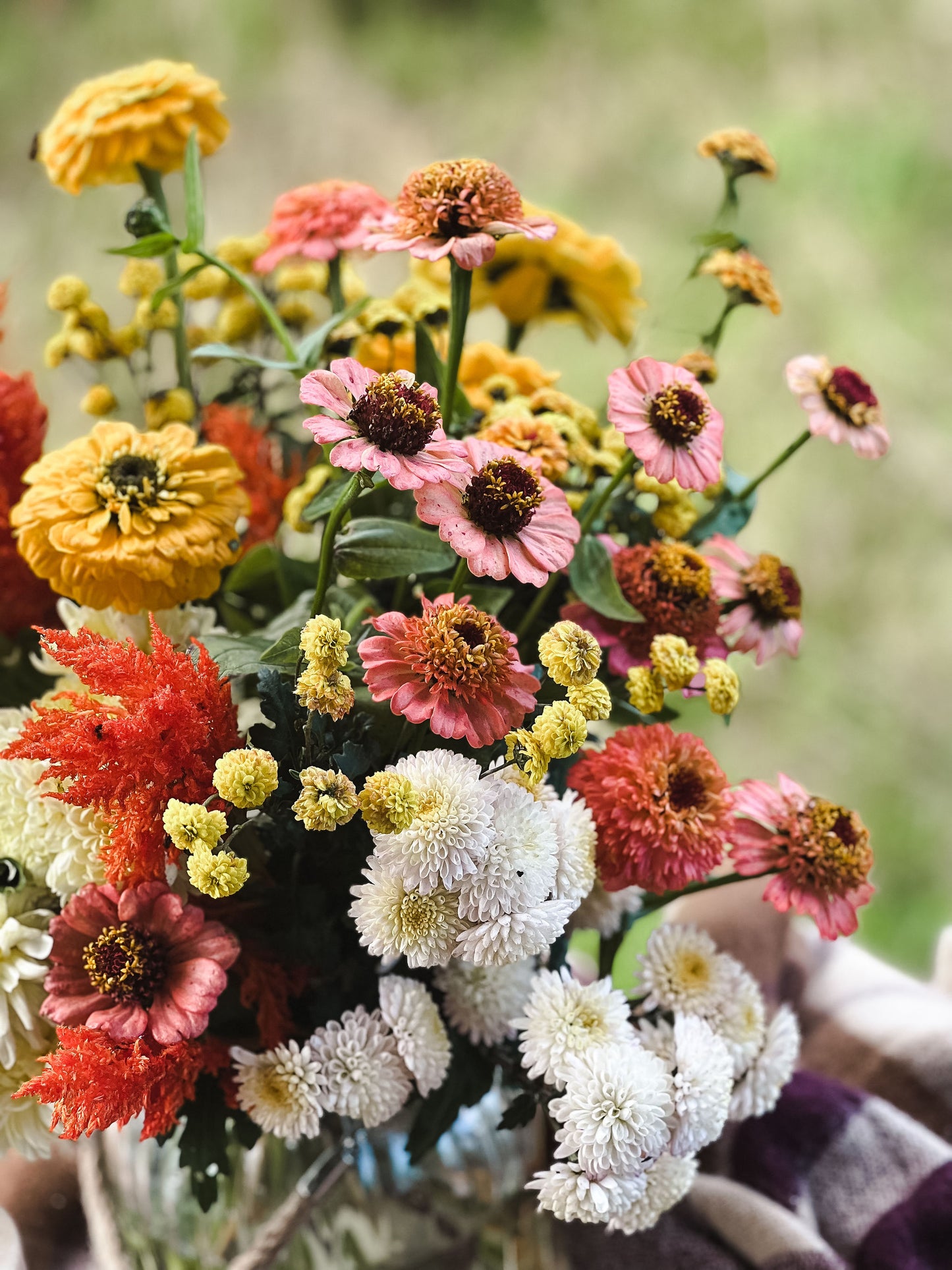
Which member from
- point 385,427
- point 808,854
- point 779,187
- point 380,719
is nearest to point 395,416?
point 385,427

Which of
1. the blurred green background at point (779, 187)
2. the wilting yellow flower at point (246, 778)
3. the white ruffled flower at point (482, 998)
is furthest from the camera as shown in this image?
the blurred green background at point (779, 187)

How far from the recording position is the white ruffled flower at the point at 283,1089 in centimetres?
37

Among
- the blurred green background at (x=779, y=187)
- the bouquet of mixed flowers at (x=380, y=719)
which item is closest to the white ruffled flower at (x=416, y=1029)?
the bouquet of mixed flowers at (x=380, y=719)

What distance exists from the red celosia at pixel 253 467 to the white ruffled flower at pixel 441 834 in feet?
0.59

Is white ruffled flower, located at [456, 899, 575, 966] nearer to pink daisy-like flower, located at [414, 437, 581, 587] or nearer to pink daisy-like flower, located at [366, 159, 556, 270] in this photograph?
pink daisy-like flower, located at [414, 437, 581, 587]

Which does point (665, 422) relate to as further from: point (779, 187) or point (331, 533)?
point (779, 187)

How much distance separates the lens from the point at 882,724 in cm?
133

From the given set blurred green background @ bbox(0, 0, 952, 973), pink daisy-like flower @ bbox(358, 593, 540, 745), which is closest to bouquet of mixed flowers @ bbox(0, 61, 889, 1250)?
pink daisy-like flower @ bbox(358, 593, 540, 745)

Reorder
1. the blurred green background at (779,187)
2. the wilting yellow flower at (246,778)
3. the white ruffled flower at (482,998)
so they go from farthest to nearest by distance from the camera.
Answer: the blurred green background at (779,187)
the white ruffled flower at (482,998)
the wilting yellow flower at (246,778)

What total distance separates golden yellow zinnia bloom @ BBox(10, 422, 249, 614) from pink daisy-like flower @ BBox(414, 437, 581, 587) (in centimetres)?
10

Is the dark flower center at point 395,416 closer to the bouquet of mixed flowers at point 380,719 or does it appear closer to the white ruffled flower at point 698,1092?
the bouquet of mixed flowers at point 380,719

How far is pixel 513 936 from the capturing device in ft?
1.09

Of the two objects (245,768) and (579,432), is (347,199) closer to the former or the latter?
(579,432)

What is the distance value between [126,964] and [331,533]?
0.51ft
